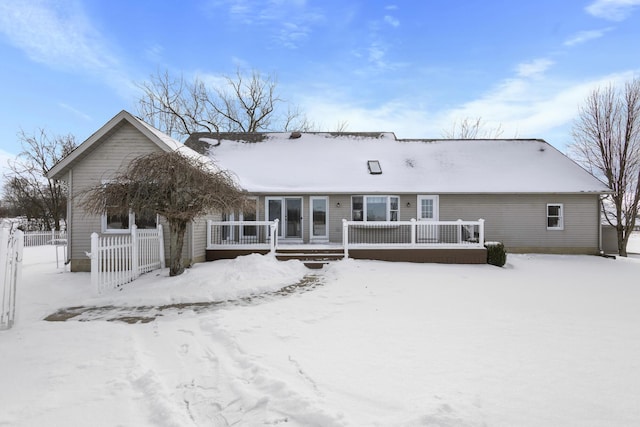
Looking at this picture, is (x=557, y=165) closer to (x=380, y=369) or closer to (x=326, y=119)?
(x=380, y=369)

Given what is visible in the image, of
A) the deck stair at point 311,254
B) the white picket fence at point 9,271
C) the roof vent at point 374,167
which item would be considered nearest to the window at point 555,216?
the roof vent at point 374,167

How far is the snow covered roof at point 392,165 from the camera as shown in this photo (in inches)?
601

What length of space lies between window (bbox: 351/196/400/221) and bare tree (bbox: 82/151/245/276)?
7.72 metres

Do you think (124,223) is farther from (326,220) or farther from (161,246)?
(326,220)

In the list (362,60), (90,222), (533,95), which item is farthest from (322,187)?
(533,95)

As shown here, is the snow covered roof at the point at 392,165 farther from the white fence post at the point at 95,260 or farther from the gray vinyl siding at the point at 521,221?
the white fence post at the point at 95,260

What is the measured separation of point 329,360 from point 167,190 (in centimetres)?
608

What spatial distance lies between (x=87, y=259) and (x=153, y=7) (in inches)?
326

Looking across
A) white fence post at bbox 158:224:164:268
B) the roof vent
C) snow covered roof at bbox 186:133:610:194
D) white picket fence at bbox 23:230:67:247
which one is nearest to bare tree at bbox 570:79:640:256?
snow covered roof at bbox 186:133:610:194

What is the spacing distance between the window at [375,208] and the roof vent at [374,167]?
148 centimetres

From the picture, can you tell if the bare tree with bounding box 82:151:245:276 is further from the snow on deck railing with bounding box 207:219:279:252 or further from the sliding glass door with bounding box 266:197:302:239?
the sliding glass door with bounding box 266:197:302:239

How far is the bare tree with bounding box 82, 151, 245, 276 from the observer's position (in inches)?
307

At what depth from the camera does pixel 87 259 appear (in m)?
10.7

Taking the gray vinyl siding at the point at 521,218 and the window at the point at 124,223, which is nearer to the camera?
the window at the point at 124,223
